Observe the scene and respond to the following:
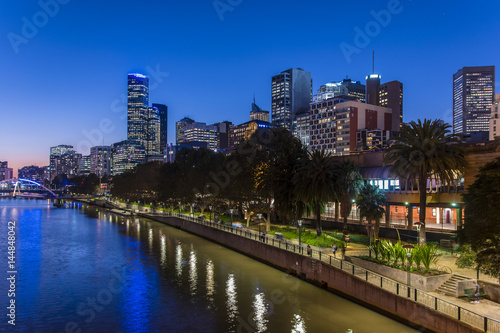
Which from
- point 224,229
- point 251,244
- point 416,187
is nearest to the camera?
point 251,244

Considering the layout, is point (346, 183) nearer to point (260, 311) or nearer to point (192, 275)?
point (192, 275)

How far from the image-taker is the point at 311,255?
112ft

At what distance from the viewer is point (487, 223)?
72.3 feet

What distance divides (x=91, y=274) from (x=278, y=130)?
32.6m

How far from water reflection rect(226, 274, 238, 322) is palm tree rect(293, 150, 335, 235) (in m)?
14.2

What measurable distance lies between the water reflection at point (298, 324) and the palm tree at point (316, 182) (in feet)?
68.5

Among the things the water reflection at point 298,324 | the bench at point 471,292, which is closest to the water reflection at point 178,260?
the water reflection at point 298,324

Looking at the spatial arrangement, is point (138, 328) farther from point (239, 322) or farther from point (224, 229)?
point (224, 229)

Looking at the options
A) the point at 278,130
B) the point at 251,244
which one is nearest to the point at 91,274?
the point at 251,244

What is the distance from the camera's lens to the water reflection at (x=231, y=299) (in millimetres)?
26406

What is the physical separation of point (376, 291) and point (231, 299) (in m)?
10.9

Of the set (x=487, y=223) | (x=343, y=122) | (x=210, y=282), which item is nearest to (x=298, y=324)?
(x=210, y=282)

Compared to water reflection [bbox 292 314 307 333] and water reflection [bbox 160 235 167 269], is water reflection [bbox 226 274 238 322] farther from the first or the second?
water reflection [bbox 160 235 167 269]

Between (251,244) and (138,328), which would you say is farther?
(251,244)
